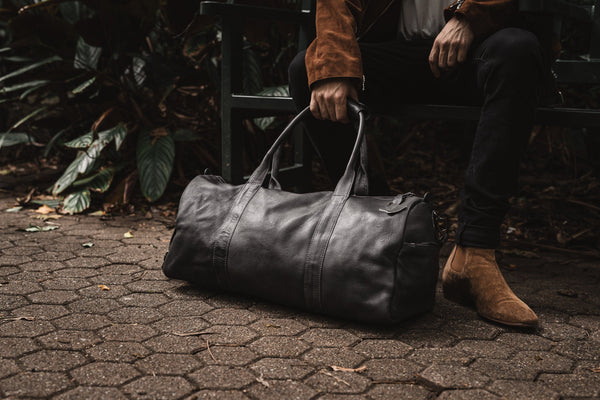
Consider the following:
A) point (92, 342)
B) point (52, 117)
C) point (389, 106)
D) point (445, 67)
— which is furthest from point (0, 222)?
point (445, 67)

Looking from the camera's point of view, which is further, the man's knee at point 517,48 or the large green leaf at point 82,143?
the large green leaf at point 82,143

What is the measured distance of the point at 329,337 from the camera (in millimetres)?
1746

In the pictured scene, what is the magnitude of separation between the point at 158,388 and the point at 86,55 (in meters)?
2.98

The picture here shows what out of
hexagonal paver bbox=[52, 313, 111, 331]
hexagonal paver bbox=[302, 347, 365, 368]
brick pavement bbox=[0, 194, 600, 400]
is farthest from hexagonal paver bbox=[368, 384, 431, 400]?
hexagonal paver bbox=[52, 313, 111, 331]

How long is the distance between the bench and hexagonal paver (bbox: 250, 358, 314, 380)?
103 centimetres

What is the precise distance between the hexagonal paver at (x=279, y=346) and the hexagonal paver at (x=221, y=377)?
0.42 ft

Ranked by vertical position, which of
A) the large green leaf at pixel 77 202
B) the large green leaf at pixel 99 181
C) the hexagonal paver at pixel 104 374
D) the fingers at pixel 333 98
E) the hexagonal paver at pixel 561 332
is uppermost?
the fingers at pixel 333 98

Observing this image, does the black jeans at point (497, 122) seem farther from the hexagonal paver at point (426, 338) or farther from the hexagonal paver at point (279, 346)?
the hexagonal paver at point (279, 346)

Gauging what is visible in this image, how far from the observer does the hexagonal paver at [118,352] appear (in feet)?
5.16

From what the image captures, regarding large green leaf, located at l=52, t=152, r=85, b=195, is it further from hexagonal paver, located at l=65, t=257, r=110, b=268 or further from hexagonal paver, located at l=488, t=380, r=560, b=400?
hexagonal paver, located at l=488, t=380, r=560, b=400

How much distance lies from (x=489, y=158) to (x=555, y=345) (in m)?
0.57

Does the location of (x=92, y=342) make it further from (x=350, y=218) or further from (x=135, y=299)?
(x=350, y=218)

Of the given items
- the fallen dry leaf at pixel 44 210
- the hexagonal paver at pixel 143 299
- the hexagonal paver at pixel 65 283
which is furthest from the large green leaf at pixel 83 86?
the hexagonal paver at pixel 143 299

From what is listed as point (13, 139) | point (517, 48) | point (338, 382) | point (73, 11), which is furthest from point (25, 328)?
point (73, 11)
